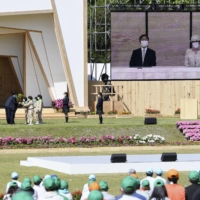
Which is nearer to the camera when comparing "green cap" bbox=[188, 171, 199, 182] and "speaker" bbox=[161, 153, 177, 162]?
"green cap" bbox=[188, 171, 199, 182]

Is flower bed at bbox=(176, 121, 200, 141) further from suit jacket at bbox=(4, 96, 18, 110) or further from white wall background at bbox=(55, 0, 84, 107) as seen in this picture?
white wall background at bbox=(55, 0, 84, 107)

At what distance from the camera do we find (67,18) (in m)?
47.4

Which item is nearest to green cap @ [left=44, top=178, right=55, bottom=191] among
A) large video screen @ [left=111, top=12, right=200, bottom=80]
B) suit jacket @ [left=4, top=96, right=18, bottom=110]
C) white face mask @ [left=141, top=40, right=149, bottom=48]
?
suit jacket @ [left=4, top=96, right=18, bottom=110]

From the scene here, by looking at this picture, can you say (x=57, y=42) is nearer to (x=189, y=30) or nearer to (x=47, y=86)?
(x=47, y=86)

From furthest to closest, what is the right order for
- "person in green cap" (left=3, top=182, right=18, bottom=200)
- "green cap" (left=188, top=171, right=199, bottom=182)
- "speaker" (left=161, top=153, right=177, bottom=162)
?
"speaker" (left=161, top=153, right=177, bottom=162), "person in green cap" (left=3, top=182, right=18, bottom=200), "green cap" (left=188, top=171, right=199, bottom=182)

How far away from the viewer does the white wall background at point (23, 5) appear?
46.0 meters

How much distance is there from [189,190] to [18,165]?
14158 mm

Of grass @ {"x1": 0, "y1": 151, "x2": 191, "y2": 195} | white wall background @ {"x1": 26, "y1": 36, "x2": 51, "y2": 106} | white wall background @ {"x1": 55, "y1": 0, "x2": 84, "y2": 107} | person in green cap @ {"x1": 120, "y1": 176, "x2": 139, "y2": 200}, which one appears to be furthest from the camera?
white wall background @ {"x1": 26, "y1": 36, "x2": 51, "y2": 106}

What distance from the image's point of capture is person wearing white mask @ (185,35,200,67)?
4753 cm

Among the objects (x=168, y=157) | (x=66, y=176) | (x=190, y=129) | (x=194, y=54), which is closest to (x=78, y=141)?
(x=190, y=129)

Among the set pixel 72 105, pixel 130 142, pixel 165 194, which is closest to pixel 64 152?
pixel 130 142

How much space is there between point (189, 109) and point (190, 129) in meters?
5.43

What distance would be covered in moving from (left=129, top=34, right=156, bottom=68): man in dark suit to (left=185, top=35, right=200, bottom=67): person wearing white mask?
1.94 m

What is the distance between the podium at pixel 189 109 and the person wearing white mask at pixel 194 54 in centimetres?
727
